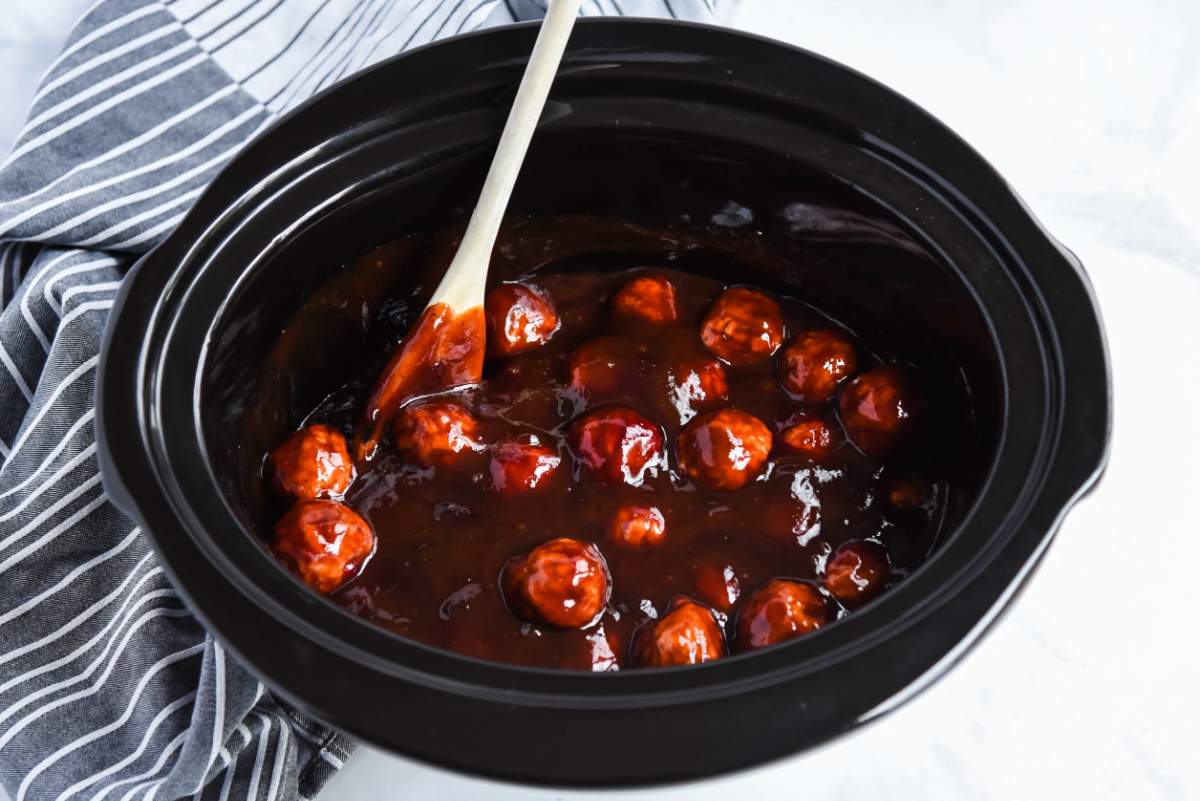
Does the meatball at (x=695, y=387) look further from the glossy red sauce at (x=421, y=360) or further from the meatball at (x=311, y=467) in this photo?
the meatball at (x=311, y=467)

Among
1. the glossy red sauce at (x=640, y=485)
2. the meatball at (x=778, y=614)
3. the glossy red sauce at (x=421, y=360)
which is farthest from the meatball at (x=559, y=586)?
the glossy red sauce at (x=421, y=360)

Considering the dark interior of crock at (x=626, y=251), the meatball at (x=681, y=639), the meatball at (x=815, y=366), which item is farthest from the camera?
the meatball at (x=815, y=366)

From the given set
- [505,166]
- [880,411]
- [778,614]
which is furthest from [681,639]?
[505,166]

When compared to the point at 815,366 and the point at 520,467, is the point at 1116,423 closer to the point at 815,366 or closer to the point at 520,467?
the point at 815,366

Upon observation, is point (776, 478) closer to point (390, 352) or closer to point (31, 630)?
point (390, 352)

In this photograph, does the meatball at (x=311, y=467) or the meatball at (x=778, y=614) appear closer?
the meatball at (x=778, y=614)

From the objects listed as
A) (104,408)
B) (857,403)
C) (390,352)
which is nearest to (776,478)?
(857,403)

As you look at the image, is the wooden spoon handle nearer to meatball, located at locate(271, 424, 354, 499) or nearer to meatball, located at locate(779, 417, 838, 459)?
meatball, located at locate(271, 424, 354, 499)
